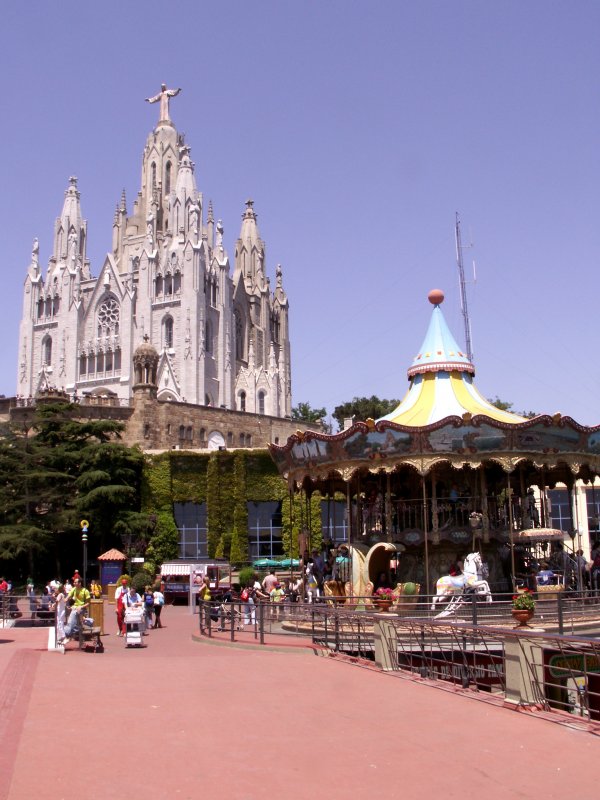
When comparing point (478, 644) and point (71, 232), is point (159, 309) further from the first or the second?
point (478, 644)

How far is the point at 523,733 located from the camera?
8.41 m

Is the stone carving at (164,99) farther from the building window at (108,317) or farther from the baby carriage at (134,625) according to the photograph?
the baby carriage at (134,625)

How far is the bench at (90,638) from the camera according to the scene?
1602 centimetres

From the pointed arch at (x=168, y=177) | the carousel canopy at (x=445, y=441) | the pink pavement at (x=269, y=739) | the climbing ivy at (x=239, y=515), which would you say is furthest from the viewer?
the pointed arch at (x=168, y=177)

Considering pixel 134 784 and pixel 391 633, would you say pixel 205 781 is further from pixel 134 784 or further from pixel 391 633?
pixel 391 633

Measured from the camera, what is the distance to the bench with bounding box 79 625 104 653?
16016 millimetres

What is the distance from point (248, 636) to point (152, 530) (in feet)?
71.7

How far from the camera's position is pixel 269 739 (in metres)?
7.98

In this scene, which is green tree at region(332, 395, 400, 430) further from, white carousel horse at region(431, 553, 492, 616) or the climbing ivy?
white carousel horse at region(431, 553, 492, 616)

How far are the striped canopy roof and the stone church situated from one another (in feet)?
163

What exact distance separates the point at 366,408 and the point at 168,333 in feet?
61.8

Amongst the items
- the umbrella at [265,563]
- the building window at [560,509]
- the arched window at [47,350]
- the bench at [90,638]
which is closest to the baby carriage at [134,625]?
the bench at [90,638]

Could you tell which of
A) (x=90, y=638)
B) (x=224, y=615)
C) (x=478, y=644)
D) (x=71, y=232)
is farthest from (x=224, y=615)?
(x=71, y=232)

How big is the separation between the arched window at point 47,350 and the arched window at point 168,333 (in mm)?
12511
